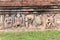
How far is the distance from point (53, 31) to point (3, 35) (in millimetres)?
1754

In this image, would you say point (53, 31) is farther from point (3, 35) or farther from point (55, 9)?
point (3, 35)

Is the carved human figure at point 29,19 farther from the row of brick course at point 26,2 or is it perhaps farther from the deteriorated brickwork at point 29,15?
the row of brick course at point 26,2

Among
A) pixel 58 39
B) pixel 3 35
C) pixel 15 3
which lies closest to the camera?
pixel 58 39

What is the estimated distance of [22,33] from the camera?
28.4ft

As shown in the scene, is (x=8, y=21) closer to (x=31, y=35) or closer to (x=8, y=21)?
(x=8, y=21)

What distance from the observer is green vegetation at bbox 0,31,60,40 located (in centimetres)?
801

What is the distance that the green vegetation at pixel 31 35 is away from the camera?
26.3 ft

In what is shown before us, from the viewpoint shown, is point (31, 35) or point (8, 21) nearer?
point (31, 35)

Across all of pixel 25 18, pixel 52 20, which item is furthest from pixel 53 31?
pixel 25 18

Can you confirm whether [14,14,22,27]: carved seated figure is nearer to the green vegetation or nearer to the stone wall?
the stone wall

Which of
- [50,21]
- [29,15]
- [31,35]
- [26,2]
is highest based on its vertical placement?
[26,2]

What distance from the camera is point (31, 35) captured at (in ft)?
27.3

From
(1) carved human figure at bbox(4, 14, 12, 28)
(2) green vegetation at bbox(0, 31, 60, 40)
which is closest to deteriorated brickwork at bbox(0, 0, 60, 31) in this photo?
(1) carved human figure at bbox(4, 14, 12, 28)

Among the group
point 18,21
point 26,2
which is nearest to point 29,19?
point 18,21
